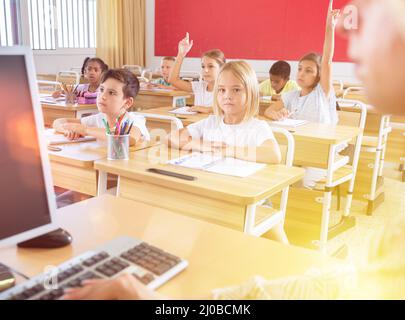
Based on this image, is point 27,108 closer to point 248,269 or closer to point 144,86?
point 248,269

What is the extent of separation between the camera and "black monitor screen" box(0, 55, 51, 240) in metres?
0.77

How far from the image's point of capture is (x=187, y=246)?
100 centimetres

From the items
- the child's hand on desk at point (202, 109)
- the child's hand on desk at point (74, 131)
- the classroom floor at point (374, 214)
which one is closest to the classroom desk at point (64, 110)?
the child's hand on desk at point (202, 109)

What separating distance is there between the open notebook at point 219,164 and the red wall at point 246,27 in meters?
4.55

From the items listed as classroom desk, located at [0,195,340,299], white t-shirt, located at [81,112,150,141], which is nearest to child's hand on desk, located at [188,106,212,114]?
white t-shirt, located at [81,112,150,141]

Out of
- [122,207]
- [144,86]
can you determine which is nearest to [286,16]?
[144,86]

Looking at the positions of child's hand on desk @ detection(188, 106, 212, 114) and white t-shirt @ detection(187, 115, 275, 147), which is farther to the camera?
child's hand on desk @ detection(188, 106, 212, 114)

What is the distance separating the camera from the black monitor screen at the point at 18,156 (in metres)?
0.77

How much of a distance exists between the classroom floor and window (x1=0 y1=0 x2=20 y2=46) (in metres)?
4.68

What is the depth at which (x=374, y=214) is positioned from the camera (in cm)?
342

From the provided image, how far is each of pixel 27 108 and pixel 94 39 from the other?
6803mm

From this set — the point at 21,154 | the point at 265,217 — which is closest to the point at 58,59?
the point at 265,217

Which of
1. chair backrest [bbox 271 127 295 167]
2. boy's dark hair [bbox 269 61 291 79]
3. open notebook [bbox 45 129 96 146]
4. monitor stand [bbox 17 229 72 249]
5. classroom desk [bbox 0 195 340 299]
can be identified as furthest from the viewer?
boy's dark hair [bbox 269 61 291 79]

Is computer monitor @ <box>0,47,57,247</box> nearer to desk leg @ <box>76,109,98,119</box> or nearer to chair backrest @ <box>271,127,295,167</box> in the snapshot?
chair backrest @ <box>271,127,295,167</box>
